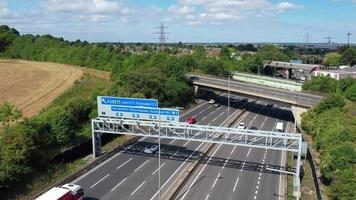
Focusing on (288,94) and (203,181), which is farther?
(288,94)

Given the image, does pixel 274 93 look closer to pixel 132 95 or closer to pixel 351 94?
pixel 351 94

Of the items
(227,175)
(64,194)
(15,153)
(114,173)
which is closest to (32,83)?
(15,153)

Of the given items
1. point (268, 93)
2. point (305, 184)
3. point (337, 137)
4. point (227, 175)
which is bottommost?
point (305, 184)

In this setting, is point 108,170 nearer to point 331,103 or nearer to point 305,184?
point 305,184

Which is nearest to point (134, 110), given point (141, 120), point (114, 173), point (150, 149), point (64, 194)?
point (141, 120)

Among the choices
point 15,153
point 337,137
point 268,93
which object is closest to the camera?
point 15,153

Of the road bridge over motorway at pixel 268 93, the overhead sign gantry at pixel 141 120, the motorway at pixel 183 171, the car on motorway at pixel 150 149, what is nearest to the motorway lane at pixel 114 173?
the motorway at pixel 183 171

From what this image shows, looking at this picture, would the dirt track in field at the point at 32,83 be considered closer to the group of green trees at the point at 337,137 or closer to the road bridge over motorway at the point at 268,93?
the road bridge over motorway at the point at 268,93

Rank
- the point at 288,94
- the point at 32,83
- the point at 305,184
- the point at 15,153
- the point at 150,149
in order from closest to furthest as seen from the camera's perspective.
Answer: the point at 15,153
the point at 305,184
the point at 150,149
the point at 288,94
the point at 32,83

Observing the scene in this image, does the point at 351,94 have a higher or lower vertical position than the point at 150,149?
higher
